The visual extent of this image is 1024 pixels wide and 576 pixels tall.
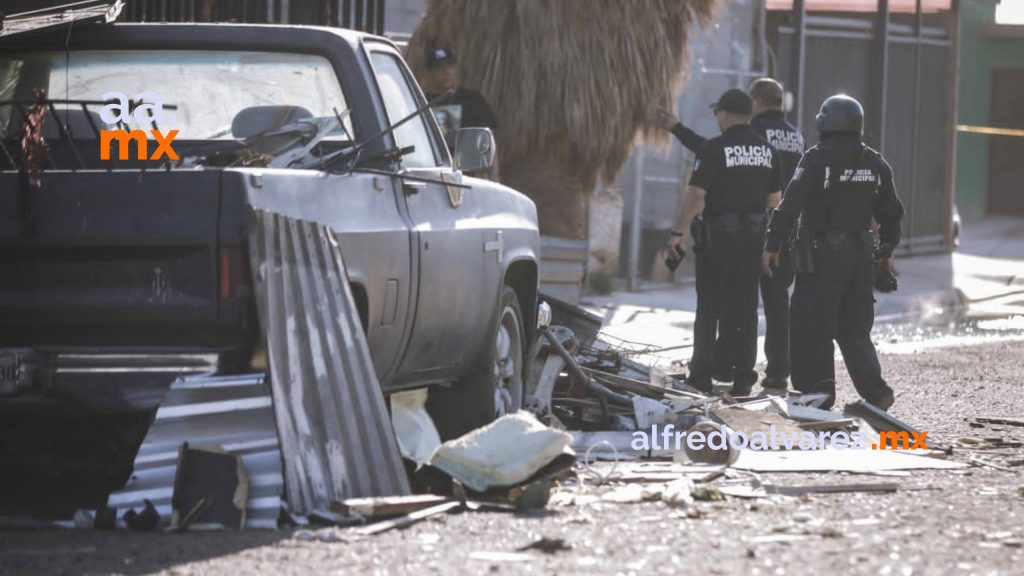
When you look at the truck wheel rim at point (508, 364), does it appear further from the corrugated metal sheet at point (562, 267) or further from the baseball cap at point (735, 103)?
the corrugated metal sheet at point (562, 267)

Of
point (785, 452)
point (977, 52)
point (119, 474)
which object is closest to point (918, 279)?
point (977, 52)

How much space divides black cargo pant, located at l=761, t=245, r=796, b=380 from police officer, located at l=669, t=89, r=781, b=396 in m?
0.30

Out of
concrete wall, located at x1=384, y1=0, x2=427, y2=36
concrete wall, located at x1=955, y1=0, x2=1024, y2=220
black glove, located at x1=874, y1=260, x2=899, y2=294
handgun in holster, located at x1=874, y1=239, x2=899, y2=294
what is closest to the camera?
handgun in holster, located at x1=874, y1=239, x2=899, y2=294

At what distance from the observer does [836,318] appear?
35.2ft

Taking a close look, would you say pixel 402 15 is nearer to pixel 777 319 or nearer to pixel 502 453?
pixel 777 319

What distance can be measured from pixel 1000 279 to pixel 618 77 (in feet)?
32.7

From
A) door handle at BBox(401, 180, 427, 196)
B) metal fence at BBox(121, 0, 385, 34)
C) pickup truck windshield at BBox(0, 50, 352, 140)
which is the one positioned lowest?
door handle at BBox(401, 180, 427, 196)

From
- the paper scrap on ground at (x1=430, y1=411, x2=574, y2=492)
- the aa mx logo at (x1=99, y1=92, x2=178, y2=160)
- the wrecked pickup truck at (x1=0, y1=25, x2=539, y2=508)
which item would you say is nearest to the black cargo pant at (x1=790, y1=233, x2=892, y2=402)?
the wrecked pickup truck at (x1=0, y1=25, x2=539, y2=508)

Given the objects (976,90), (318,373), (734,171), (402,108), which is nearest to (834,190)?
(734,171)

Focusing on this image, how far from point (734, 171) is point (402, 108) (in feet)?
12.9

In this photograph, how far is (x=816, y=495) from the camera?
7367 millimetres

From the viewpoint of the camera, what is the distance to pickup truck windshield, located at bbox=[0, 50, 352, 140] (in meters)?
7.45

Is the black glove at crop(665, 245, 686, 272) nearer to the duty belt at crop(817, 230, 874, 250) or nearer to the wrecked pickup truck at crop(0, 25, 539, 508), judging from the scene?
the duty belt at crop(817, 230, 874, 250)

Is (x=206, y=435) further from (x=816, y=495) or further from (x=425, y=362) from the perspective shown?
(x=816, y=495)
